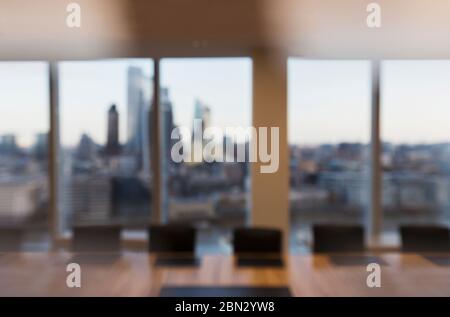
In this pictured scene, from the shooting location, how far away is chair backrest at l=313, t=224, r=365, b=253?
7.91 feet

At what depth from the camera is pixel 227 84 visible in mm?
3043

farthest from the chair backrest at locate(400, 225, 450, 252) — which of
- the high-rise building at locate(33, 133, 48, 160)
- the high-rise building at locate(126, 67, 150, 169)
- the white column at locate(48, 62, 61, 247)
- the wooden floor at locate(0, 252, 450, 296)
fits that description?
the high-rise building at locate(33, 133, 48, 160)

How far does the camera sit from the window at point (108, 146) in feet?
11.6

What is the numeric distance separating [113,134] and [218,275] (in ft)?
7.25

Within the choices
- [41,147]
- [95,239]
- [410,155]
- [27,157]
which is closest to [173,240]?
[95,239]

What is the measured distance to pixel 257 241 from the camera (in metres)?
2.44

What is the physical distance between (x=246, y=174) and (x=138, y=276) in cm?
166

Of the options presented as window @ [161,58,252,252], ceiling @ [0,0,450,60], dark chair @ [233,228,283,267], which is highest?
ceiling @ [0,0,450,60]

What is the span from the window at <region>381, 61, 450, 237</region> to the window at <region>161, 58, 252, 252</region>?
4.41 feet

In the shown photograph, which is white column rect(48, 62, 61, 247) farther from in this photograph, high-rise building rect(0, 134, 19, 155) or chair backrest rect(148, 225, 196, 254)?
chair backrest rect(148, 225, 196, 254)

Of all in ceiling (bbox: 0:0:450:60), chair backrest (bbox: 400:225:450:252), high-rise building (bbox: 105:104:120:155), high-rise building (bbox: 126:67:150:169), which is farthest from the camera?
high-rise building (bbox: 126:67:150:169)

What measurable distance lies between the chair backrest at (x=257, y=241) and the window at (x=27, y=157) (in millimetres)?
2165

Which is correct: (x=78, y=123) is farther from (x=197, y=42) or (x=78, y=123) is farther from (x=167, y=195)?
(x=197, y=42)

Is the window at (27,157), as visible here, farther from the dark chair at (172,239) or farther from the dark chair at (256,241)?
the dark chair at (256,241)
